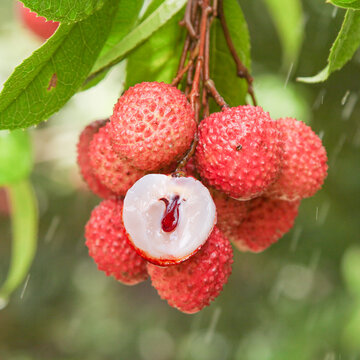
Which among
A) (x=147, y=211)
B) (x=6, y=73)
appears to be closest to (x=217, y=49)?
(x=147, y=211)

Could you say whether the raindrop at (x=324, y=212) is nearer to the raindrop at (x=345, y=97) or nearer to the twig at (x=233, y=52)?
the raindrop at (x=345, y=97)

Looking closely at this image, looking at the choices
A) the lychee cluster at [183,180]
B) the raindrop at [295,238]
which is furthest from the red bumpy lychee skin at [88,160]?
the raindrop at [295,238]

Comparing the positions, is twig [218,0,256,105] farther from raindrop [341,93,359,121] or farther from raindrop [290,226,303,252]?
raindrop [290,226,303,252]

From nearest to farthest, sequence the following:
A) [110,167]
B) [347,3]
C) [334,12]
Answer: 1. [347,3]
2. [110,167]
3. [334,12]

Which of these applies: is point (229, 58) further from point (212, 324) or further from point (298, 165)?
point (212, 324)

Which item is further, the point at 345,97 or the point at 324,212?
the point at 324,212

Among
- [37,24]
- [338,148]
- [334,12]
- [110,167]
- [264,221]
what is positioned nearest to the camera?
[110,167]

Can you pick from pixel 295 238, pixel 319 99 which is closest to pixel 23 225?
pixel 319 99
